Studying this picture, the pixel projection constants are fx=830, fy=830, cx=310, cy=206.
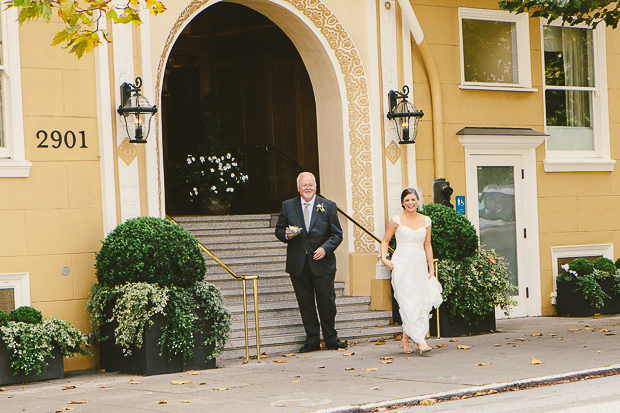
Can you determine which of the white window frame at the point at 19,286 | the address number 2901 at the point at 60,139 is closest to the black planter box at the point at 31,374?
the white window frame at the point at 19,286

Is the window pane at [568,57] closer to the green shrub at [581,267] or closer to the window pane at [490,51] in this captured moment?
the window pane at [490,51]

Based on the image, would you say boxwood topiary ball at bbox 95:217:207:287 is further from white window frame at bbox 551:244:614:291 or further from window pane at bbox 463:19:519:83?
white window frame at bbox 551:244:614:291

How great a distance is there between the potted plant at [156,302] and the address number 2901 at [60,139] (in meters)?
1.16

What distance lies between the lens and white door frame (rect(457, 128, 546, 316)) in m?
11.8

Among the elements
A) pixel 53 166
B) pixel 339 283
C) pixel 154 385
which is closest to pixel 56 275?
pixel 53 166

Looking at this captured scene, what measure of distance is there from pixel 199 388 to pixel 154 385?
54 centimetres

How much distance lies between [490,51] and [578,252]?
10.7ft

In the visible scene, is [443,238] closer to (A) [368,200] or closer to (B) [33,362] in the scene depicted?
(A) [368,200]

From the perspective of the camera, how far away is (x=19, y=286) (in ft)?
28.2

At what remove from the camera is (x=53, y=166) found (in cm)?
883

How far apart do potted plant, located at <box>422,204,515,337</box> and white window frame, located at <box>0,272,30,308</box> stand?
4.69 m

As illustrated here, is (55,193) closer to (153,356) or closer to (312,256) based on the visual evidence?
(153,356)

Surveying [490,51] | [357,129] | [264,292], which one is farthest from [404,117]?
[264,292]

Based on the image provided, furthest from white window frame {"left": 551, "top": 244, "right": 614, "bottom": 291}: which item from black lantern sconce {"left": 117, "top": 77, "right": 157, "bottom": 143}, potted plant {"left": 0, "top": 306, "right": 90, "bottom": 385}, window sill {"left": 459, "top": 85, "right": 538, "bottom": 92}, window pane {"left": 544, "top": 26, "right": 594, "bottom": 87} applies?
potted plant {"left": 0, "top": 306, "right": 90, "bottom": 385}
